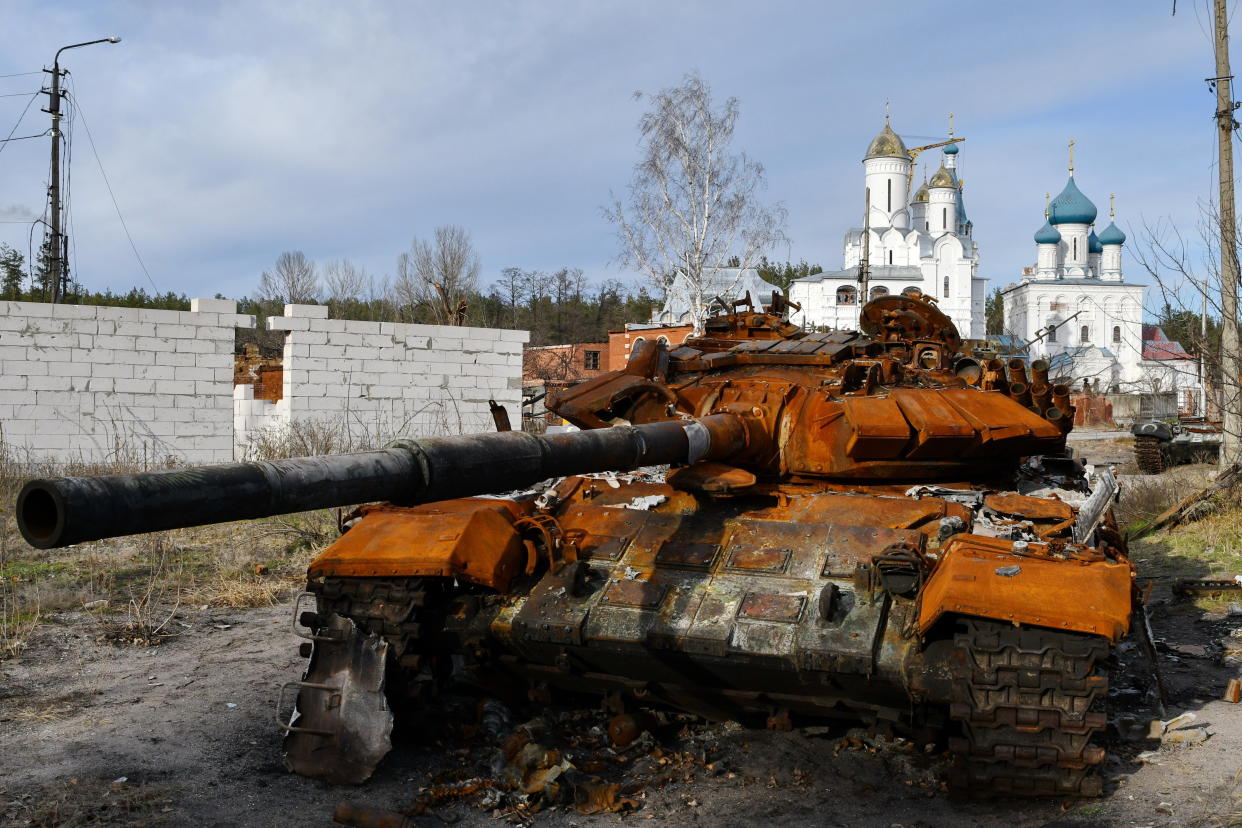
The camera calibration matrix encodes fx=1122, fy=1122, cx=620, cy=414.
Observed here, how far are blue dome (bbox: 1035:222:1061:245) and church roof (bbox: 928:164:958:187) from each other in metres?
5.81

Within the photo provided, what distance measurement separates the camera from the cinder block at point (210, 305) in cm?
1587

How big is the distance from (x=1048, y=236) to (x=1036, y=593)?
62.8 metres

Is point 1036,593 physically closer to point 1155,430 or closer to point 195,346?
point 195,346

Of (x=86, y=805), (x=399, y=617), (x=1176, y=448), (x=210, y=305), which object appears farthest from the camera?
(x=1176, y=448)

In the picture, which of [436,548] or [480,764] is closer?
[436,548]

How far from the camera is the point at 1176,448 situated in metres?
21.0

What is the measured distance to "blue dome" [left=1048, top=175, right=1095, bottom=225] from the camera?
203 feet

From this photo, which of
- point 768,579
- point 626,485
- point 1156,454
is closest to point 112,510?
point 768,579

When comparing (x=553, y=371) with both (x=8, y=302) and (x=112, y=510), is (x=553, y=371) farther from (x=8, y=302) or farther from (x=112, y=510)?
(x=112, y=510)

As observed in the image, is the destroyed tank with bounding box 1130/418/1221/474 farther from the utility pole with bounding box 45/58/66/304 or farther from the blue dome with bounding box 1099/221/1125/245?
the blue dome with bounding box 1099/221/1125/245

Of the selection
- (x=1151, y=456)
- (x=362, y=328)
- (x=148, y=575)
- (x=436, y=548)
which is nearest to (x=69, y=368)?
(x=362, y=328)

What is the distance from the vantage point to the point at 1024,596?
4672mm

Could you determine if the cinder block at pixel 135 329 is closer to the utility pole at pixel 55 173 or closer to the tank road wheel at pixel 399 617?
the utility pole at pixel 55 173

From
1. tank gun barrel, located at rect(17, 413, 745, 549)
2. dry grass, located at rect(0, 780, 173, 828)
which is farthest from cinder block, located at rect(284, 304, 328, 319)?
tank gun barrel, located at rect(17, 413, 745, 549)
